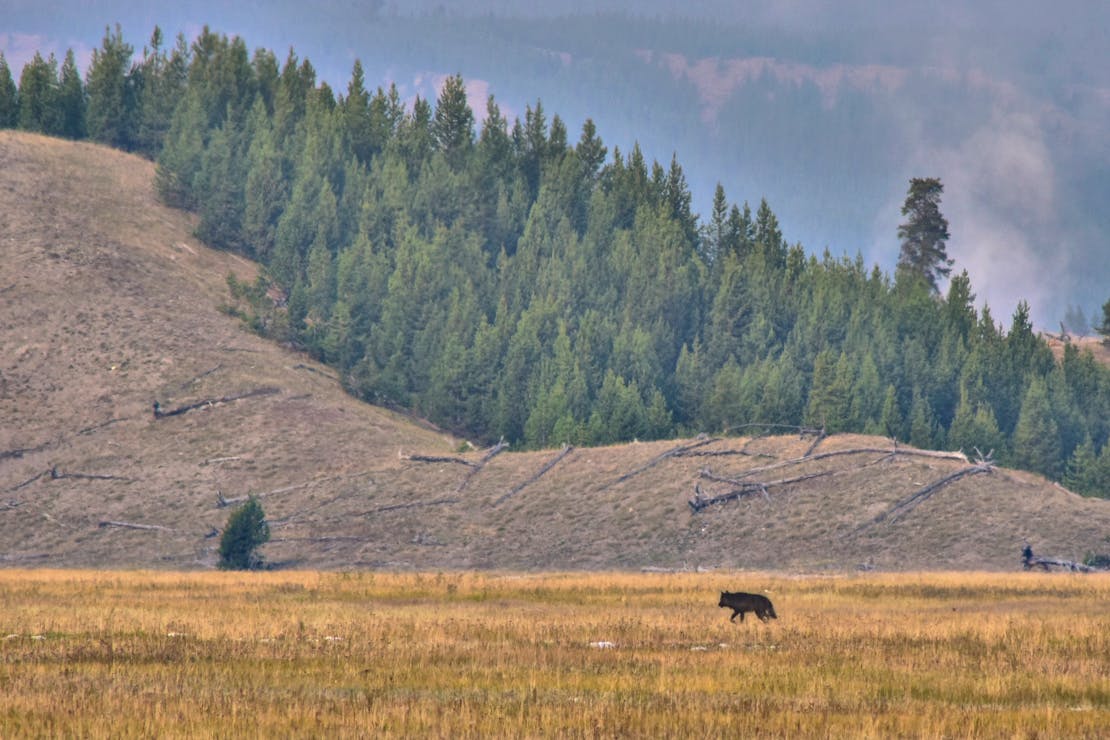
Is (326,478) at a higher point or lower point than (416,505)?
higher

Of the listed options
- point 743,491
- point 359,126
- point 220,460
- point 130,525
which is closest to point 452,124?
point 359,126

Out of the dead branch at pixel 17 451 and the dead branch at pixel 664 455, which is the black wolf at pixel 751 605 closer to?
the dead branch at pixel 664 455

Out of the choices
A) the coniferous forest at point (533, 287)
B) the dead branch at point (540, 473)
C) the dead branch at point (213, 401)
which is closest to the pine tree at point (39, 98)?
the coniferous forest at point (533, 287)

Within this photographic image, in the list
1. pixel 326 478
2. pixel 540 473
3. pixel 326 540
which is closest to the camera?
pixel 326 540

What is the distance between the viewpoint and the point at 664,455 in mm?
76750

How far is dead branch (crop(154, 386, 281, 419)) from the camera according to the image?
93375 mm

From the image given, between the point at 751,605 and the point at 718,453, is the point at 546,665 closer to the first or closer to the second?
the point at 751,605

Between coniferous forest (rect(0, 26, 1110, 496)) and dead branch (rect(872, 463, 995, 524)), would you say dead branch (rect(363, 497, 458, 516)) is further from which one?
dead branch (rect(872, 463, 995, 524))

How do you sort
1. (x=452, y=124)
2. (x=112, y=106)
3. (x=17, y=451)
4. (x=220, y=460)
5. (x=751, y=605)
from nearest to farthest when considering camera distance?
(x=751, y=605) → (x=220, y=460) → (x=17, y=451) → (x=112, y=106) → (x=452, y=124)

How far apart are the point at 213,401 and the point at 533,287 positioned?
106ft

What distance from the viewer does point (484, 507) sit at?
242 ft

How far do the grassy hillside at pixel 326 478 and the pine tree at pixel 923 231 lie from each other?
72.4m

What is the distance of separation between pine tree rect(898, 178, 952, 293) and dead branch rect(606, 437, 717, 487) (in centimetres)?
7958

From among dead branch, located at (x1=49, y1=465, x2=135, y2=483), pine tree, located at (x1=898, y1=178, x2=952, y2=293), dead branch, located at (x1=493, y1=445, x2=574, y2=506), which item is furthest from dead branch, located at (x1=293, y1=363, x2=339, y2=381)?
pine tree, located at (x1=898, y1=178, x2=952, y2=293)
